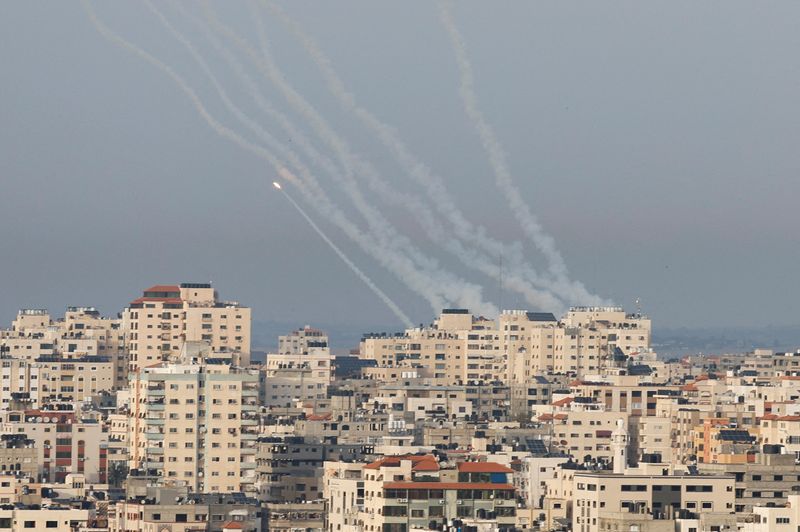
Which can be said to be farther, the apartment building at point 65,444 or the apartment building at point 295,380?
the apartment building at point 295,380

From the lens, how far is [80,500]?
112m

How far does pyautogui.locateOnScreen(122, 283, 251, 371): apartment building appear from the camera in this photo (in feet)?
595

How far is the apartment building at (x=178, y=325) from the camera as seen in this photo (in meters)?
181

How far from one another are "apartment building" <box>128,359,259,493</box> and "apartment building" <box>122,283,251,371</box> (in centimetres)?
4600

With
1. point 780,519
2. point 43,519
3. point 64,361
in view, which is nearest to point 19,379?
point 64,361

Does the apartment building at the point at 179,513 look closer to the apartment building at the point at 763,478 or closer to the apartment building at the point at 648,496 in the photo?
the apartment building at the point at 648,496

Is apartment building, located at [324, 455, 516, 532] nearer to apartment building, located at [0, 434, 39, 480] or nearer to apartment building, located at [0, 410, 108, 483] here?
apartment building, located at [0, 434, 39, 480]

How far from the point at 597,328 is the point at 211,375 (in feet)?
215

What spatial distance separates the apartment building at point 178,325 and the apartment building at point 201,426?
46001mm

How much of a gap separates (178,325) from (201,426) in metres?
52.8

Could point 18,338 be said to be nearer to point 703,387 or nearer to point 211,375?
point 703,387

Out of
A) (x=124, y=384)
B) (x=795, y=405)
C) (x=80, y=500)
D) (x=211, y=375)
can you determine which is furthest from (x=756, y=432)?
(x=124, y=384)

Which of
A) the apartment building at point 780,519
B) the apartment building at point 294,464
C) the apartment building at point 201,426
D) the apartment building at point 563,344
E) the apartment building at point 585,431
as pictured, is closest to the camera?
the apartment building at point 780,519

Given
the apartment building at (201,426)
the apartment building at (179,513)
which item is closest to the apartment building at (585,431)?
the apartment building at (201,426)
